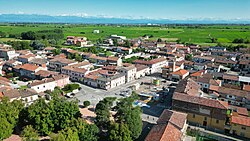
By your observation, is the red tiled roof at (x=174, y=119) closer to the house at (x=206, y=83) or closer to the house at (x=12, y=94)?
the house at (x=206, y=83)

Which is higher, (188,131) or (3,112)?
(3,112)

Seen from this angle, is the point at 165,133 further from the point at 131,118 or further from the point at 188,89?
the point at 188,89

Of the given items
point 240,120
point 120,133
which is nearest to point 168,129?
point 120,133

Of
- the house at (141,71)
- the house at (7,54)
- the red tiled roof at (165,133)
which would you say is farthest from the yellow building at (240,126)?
the house at (7,54)

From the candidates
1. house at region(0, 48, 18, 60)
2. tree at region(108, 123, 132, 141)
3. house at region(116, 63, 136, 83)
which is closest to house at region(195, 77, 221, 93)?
house at region(116, 63, 136, 83)

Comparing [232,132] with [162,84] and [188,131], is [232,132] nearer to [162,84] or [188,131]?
[188,131]

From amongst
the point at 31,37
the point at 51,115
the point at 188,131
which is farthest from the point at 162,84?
the point at 31,37

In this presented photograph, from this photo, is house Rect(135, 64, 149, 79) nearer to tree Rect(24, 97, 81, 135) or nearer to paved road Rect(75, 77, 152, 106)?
paved road Rect(75, 77, 152, 106)
